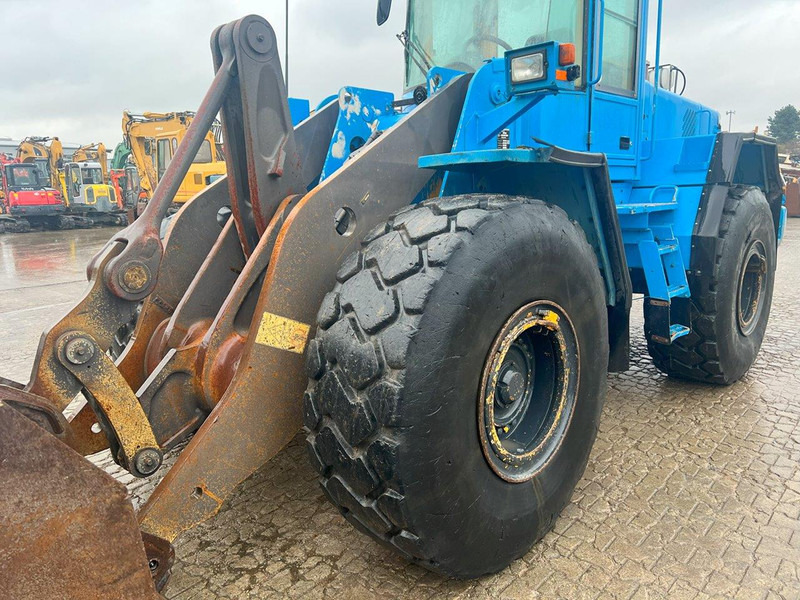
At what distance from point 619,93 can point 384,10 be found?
155 cm

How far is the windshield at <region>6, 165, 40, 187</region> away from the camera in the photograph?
76.4 ft

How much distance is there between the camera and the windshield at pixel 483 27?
10.3 ft

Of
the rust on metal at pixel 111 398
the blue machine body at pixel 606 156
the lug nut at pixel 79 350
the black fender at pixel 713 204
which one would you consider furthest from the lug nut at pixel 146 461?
the black fender at pixel 713 204

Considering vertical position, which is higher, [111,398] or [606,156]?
[606,156]

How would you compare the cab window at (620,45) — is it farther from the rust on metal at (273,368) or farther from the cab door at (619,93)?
the rust on metal at (273,368)

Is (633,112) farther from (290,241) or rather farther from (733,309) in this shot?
(290,241)

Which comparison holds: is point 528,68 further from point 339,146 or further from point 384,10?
point 384,10

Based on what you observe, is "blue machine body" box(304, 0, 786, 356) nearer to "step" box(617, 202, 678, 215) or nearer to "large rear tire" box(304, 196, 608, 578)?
"step" box(617, 202, 678, 215)

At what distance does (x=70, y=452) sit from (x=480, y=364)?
49.5 inches

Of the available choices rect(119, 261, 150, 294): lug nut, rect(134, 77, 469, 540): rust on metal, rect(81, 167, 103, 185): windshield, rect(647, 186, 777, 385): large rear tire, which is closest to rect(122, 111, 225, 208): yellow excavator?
rect(81, 167, 103, 185): windshield

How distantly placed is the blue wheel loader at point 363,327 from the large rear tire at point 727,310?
42.6 inches

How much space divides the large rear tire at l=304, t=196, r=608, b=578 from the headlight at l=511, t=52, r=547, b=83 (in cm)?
54

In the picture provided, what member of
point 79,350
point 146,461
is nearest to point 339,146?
point 79,350

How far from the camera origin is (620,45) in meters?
Answer: 3.70
